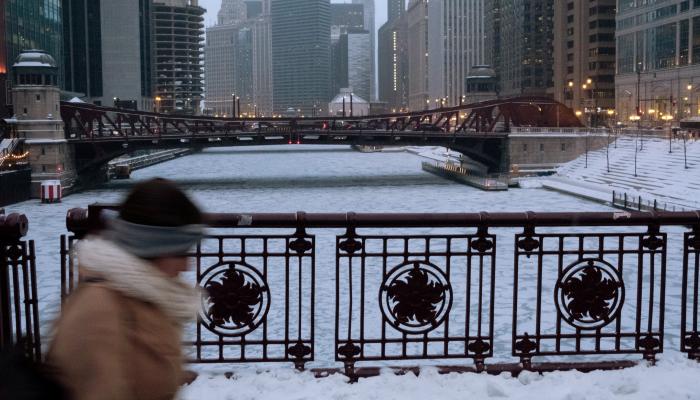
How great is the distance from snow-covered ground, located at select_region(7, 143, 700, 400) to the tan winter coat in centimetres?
68

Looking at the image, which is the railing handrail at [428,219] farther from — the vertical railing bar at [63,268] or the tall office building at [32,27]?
the tall office building at [32,27]

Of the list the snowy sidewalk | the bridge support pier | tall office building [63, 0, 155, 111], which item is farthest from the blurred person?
tall office building [63, 0, 155, 111]

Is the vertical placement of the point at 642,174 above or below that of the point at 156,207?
below

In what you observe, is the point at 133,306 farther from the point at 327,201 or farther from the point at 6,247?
the point at 327,201

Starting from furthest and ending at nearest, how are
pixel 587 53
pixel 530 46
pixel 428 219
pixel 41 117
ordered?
pixel 530 46 < pixel 587 53 < pixel 41 117 < pixel 428 219

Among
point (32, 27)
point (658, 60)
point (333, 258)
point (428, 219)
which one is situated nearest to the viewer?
point (428, 219)

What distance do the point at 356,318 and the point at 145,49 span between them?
164 meters

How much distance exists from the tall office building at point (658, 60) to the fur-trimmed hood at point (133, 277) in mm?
96241

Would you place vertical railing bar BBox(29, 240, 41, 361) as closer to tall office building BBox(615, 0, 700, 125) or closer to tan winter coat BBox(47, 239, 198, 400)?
tan winter coat BBox(47, 239, 198, 400)

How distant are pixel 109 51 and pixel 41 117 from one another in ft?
317

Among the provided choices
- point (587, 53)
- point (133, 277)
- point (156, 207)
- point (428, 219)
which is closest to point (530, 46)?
point (587, 53)

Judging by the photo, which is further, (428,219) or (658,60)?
(658,60)

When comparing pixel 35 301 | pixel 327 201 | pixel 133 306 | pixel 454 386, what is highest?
pixel 133 306

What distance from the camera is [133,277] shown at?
9.29 feet
